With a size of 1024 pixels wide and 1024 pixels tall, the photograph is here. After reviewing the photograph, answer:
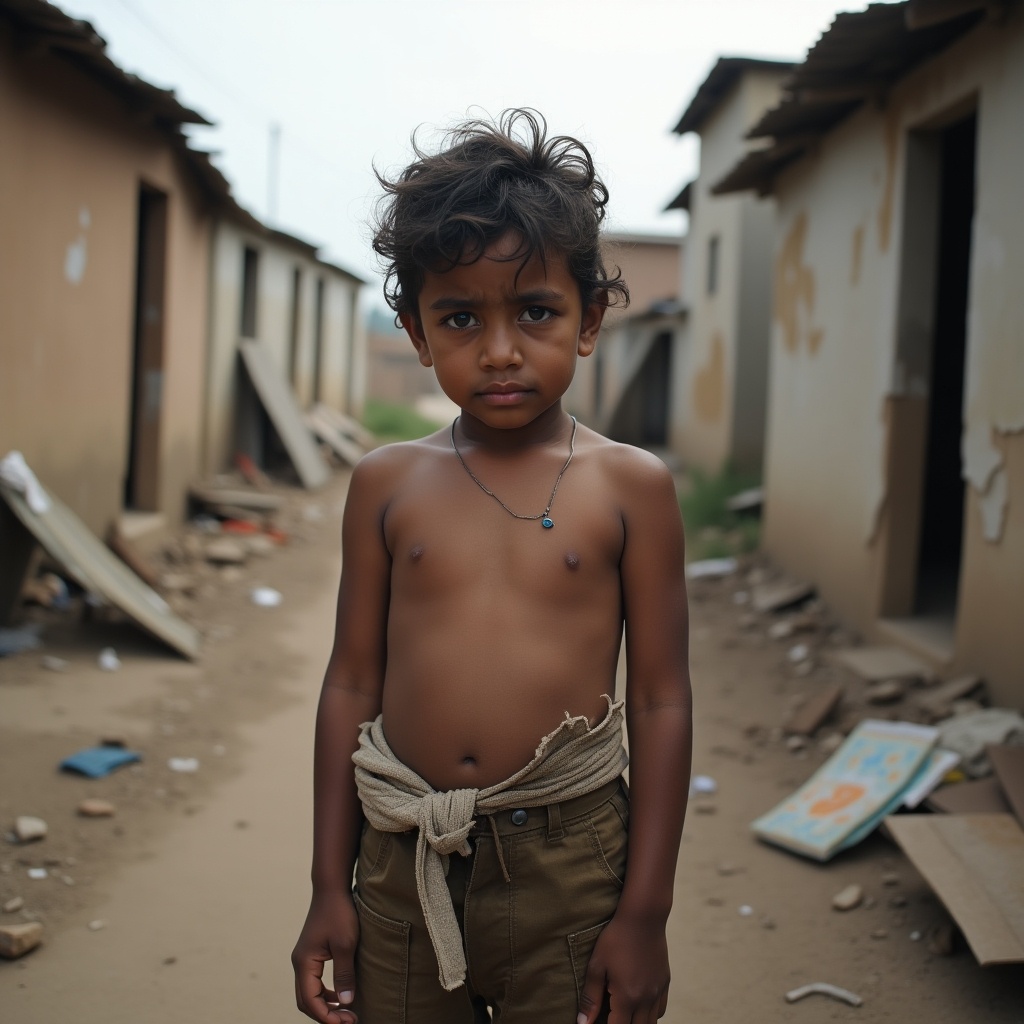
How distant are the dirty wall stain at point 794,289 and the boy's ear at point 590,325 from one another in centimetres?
566

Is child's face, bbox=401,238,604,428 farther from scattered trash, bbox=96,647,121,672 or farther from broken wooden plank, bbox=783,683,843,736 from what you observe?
scattered trash, bbox=96,647,121,672

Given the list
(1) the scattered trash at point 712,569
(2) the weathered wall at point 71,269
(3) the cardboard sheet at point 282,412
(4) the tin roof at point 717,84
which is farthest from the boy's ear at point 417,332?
(4) the tin roof at point 717,84

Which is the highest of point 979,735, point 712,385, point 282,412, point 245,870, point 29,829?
point 712,385

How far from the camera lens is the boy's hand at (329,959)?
5.20 ft

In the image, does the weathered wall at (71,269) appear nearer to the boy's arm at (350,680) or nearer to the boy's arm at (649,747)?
the boy's arm at (350,680)

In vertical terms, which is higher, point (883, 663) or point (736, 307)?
point (736, 307)

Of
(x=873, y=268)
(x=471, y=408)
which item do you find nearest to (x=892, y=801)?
(x=471, y=408)

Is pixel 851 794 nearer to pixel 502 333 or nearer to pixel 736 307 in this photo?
pixel 502 333

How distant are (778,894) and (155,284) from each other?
7065 millimetres

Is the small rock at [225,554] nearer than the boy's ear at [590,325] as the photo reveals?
No

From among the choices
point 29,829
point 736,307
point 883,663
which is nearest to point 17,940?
point 29,829

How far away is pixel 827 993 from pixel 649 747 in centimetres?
166

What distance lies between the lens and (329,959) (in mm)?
1580

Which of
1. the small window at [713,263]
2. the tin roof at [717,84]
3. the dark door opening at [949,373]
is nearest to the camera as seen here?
the dark door opening at [949,373]
